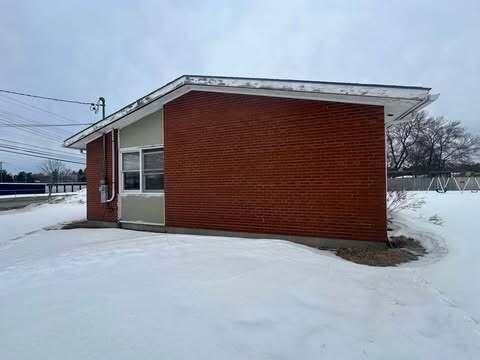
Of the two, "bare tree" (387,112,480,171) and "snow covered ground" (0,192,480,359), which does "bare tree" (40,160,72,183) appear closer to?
"bare tree" (387,112,480,171)

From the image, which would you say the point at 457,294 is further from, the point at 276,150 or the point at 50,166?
the point at 50,166

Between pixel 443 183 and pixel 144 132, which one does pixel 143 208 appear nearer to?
pixel 144 132

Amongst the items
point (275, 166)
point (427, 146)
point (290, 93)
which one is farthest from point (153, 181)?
point (427, 146)

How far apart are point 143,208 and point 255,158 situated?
13.0 ft

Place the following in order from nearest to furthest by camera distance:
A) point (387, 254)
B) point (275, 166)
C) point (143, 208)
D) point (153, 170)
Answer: point (387, 254) → point (275, 166) → point (153, 170) → point (143, 208)

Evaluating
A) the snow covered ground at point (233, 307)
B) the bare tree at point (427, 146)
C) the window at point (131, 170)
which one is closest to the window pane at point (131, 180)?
the window at point (131, 170)

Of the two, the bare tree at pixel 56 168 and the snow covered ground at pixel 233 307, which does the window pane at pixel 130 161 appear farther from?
the bare tree at pixel 56 168

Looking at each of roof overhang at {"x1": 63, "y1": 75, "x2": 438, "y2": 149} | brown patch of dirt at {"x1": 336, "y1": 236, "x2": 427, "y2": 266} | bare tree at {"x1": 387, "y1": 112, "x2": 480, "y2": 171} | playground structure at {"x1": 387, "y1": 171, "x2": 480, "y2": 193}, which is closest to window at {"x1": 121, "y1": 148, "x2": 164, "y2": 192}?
roof overhang at {"x1": 63, "y1": 75, "x2": 438, "y2": 149}

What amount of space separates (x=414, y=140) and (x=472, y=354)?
158 ft

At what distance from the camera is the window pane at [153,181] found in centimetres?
947

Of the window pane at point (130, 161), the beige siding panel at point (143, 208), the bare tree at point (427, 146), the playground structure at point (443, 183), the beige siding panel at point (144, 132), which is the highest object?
the bare tree at point (427, 146)

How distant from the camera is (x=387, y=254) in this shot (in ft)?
19.7

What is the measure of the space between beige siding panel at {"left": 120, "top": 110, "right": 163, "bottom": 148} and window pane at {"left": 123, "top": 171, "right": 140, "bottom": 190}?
84cm

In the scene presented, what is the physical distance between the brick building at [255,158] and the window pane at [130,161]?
0.03 metres
